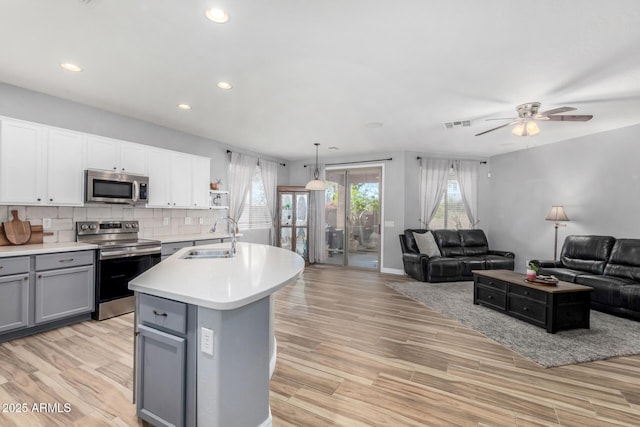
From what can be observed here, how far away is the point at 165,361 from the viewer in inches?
65.3

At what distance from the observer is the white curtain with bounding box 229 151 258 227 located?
6.18m

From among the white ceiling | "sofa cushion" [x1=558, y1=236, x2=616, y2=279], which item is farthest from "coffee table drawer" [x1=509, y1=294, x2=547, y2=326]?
the white ceiling

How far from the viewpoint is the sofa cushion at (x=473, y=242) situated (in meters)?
6.60

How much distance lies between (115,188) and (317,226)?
453 centimetres

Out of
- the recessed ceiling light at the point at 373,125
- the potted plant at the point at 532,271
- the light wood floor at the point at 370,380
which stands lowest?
the light wood floor at the point at 370,380

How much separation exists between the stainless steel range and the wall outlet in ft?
8.21

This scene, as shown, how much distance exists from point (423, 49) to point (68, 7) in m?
2.68

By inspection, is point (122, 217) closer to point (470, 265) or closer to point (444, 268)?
point (444, 268)

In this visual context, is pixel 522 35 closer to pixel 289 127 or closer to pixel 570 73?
pixel 570 73

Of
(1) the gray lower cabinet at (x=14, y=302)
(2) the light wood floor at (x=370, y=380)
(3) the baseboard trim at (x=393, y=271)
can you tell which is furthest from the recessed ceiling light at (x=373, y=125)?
(1) the gray lower cabinet at (x=14, y=302)

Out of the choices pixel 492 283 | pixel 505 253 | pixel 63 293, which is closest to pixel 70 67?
pixel 63 293

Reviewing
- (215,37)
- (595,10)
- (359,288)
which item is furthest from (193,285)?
(359,288)

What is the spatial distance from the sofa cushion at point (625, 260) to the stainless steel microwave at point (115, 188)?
6.93 metres

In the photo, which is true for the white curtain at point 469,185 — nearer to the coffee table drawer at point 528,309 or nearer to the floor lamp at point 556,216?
the floor lamp at point 556,216
